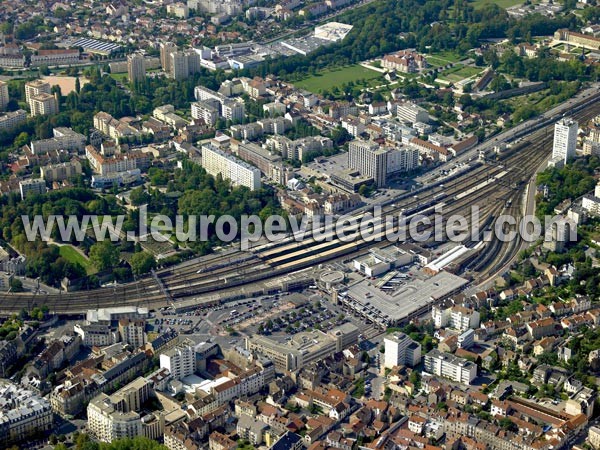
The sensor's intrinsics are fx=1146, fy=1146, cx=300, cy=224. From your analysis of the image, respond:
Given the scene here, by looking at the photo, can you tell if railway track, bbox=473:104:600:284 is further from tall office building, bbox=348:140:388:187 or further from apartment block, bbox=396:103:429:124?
apartment block, bbox=396:103:429:124

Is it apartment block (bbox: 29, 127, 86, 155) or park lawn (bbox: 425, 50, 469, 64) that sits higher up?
apartment block (bbox: 29, 127, 86, 155)

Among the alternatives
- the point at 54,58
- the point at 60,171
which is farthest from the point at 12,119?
the point at 54,58

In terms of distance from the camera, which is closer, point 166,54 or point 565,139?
point 565,139

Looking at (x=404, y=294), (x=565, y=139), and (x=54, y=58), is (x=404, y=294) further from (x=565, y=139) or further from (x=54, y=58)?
(x=54, y=58)

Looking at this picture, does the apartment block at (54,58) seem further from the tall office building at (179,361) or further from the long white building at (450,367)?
the long white building at (450,367)

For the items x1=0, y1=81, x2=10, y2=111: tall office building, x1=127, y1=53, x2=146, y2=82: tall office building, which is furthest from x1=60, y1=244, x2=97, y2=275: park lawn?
x1=127, y1=53, x2=146, y2=82: tall office building

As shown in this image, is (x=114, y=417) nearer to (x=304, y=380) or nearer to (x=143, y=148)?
(x=304, y=380)
